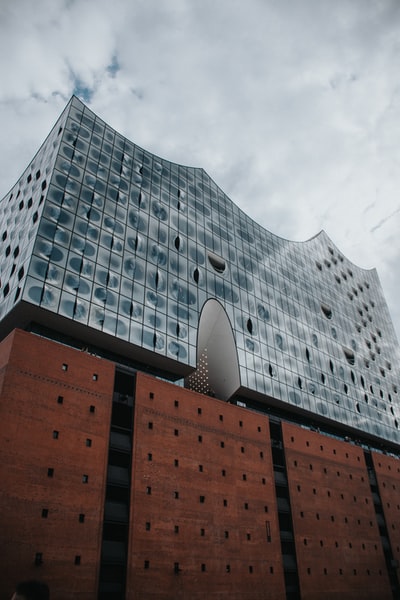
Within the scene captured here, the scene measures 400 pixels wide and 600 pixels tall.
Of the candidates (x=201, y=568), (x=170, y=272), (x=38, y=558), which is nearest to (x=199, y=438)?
(x=201, y=568)

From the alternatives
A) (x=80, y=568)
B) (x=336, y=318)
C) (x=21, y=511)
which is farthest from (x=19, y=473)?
(x=336, y=318)

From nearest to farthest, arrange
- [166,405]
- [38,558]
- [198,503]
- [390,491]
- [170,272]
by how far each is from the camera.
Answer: [38,558]
[198,503]
[166,405]
[170,272]
[390,491]

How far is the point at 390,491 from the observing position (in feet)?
128

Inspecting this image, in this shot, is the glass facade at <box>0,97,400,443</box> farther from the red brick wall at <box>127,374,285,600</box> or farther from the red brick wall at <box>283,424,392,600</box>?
the red brick wall at <box>127,374,285,600</box>

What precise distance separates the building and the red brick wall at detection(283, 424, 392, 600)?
13 cm

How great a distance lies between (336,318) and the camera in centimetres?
4628

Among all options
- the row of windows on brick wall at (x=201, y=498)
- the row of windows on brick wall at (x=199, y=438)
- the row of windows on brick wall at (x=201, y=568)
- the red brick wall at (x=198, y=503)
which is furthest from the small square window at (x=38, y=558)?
the row of windows on brick wall at (x=199, y=438)

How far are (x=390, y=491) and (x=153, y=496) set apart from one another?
25.8 m

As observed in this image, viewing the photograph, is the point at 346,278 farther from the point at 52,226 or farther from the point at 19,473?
the point at 19,473

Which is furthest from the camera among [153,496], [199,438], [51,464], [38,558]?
[199,438]

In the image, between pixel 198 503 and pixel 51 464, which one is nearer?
pixel 51 464

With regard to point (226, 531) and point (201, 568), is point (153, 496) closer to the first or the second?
point (201, 568)

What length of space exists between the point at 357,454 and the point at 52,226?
28739mm

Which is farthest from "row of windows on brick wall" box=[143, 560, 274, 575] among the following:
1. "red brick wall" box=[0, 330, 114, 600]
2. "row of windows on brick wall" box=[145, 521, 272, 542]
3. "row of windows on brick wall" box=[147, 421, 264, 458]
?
"row of windows on brick wall" box=[147, 421, 264, 458]
